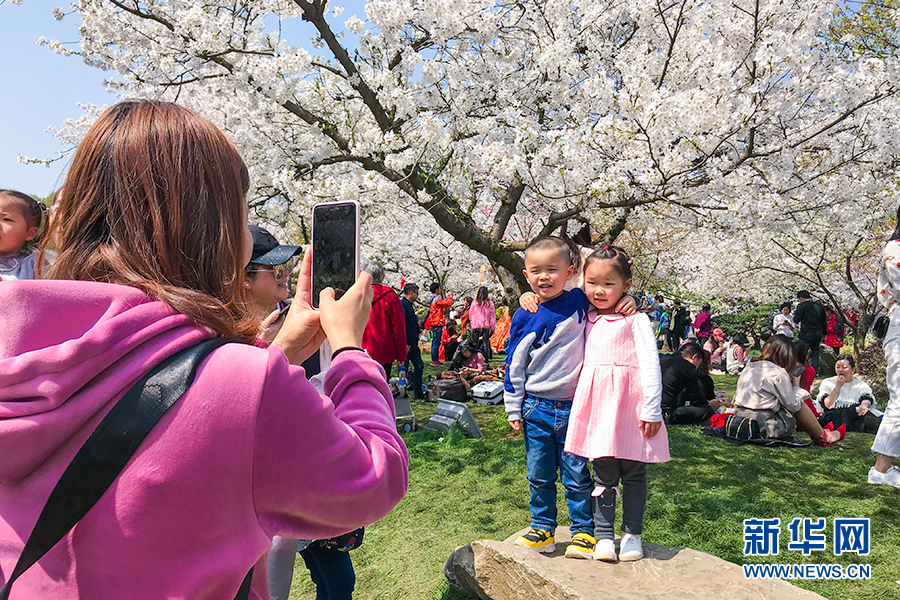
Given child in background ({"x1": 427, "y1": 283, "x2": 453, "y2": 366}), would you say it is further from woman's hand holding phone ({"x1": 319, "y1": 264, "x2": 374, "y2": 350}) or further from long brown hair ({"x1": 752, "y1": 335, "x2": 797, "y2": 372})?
woman's hand holding phone ({"x1": 319, "y1": 264, "x2": 374, "y2": 350})

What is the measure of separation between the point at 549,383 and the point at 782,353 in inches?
161

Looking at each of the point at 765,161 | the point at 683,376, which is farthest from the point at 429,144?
the point at 683,376

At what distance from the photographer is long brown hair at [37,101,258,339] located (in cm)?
91

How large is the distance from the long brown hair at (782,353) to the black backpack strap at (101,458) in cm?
688

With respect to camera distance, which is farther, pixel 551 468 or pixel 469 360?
pixel 469 360

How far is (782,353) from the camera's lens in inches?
254

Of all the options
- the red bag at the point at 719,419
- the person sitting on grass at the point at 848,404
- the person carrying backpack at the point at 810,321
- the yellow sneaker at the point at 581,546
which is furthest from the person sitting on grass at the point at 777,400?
the person carrying backpack at the point at 810,321

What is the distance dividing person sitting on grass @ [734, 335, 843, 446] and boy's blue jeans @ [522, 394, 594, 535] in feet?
11.6

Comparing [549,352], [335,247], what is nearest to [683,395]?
[549,352]

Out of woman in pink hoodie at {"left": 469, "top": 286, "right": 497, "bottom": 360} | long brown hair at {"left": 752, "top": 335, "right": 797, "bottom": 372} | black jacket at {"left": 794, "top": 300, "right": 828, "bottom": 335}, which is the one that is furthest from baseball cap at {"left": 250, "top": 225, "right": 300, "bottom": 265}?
black jacket at {"left": 794, "top": 300, "right": 828, "bottom": 335}

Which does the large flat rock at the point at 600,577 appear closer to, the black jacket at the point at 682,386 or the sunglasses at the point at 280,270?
the sunglasses at the point at 280,270

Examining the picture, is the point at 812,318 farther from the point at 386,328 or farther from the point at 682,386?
the point at 386,328

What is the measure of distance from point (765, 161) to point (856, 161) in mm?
861

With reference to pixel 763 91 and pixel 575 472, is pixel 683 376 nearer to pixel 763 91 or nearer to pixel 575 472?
pixel 763 91
